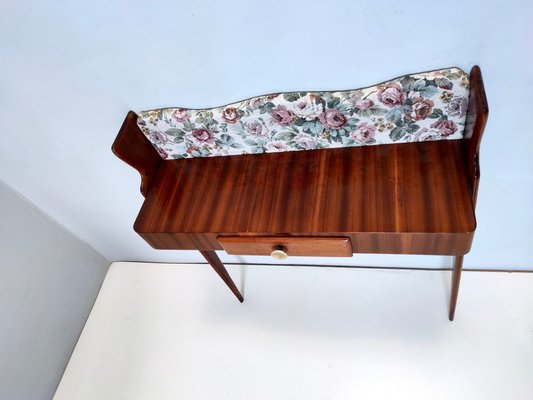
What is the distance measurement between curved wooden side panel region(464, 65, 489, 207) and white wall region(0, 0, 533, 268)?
43 mm

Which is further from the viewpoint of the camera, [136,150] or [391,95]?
[136,150]

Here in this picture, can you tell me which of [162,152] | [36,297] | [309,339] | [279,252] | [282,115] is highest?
[282,115]

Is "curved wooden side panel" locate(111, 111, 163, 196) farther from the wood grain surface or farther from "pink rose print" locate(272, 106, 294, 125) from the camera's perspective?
"pink rose print" locate(272, 106, 294, 125)

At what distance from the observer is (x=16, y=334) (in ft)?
4.80

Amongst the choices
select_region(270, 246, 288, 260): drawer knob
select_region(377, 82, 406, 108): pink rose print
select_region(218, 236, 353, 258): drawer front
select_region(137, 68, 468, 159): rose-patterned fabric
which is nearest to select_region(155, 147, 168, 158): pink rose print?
select_region(137, 68, 468, 159): rose-patterned fabric

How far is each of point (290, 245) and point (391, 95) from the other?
1.28 feet

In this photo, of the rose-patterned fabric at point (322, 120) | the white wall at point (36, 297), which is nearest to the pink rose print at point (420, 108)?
the rose-patterned fabric at point (322, 120)

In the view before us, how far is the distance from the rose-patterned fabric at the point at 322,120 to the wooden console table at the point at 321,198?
27 millimetres

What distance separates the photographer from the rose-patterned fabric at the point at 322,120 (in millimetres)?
813

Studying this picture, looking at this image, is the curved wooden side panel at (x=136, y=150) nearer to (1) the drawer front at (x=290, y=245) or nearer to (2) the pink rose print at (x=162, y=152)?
(2) the pink rose print at (x=162, y=152)

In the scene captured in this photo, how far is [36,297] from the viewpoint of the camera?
5.06ft

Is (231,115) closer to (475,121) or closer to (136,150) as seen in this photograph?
(136,150)

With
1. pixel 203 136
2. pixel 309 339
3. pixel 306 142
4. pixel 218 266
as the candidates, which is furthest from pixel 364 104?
pixel 309 339

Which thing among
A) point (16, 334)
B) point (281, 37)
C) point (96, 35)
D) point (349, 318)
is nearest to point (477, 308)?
point (349, 318)
